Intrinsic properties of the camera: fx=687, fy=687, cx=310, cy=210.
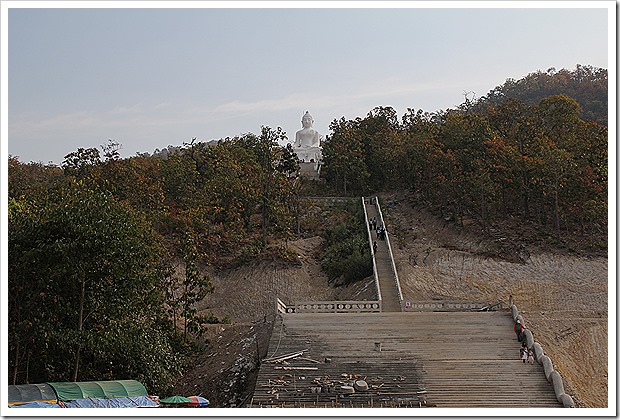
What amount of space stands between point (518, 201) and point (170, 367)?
22018mm

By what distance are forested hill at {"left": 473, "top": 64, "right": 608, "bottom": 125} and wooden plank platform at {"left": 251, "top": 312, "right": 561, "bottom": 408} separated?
4777 cm

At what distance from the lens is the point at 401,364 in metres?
18.9

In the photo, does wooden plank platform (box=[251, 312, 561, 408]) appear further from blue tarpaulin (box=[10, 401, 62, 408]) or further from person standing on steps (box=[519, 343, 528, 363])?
blue tarpaulin (box=[10, 401, 62, 408])

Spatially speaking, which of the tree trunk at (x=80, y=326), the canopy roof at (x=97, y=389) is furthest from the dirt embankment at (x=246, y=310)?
the tree trunk at (x=80, y=326)

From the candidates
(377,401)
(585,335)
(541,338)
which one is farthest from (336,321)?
(585,335)

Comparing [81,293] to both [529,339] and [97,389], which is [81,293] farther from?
[529,339]

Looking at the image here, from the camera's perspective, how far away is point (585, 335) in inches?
867

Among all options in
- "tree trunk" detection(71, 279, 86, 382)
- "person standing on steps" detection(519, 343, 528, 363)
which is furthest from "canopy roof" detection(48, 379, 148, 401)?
"person standing on steps" detection(519, 343, 528, 363)

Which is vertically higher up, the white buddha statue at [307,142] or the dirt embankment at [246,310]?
the white buddha statue at [307,142]

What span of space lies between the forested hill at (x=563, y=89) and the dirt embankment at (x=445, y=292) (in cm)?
3657

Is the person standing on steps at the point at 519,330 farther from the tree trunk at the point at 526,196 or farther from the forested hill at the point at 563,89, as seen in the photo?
the forested hill at the point at 563,89

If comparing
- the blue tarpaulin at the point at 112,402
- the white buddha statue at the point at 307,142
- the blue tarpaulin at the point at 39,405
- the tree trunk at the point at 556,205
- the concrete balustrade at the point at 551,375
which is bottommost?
the concrete balustrade at the point at 551,375

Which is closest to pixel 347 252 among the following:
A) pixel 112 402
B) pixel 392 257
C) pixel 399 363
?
pixel 392 257

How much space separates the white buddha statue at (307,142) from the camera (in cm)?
5638
